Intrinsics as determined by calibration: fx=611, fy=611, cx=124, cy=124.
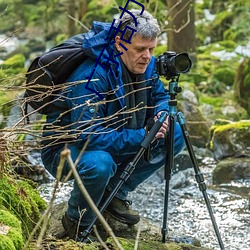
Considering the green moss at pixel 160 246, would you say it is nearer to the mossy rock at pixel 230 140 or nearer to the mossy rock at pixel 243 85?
the mossy rock at pixel 230 140

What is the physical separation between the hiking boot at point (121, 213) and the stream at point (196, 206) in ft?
1.87

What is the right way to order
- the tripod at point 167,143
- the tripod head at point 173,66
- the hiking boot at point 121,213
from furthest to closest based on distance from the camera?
the hiking boot at point 121,213, the tripod head at point 173,66, the tripod at point 167,143

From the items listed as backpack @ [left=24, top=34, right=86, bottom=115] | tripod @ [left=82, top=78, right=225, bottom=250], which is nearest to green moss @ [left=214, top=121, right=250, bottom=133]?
tripod @ [left=82, top=78, right=225, bottom=250]

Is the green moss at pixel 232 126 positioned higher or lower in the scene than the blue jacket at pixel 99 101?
lower

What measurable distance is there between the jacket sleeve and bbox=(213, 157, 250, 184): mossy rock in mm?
3076

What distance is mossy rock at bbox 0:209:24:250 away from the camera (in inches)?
94.1

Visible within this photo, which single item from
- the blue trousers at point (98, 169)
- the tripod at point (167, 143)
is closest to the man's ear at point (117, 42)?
the tripod at point (167, 143)

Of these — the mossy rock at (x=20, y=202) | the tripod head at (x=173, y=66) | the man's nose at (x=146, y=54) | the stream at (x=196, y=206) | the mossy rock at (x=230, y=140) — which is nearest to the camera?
the mossy rock at (x=20, y=202)

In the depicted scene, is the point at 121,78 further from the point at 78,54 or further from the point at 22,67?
the point at 22,67

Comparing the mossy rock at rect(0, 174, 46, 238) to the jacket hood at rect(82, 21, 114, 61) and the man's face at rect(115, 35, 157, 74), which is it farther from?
the man's face at rect(115, 35, 157, 74)

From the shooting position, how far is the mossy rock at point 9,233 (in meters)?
2.39

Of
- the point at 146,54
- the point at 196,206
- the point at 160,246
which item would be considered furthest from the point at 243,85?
the point at 160,246

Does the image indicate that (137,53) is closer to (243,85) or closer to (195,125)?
(195,125)

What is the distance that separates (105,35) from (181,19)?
7364 mm
